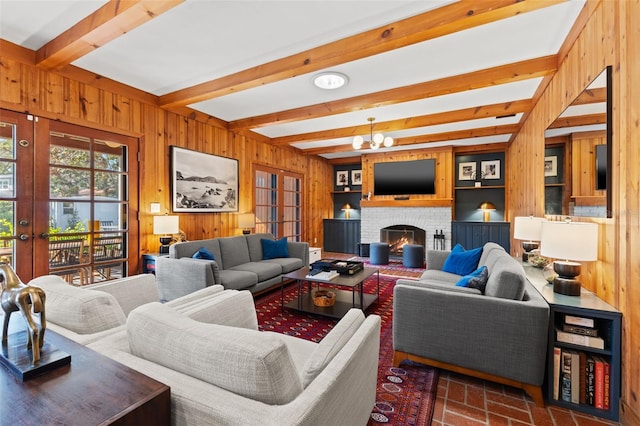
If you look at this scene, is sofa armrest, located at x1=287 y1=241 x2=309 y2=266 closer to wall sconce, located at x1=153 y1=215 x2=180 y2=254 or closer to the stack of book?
wall sconce, located at x1=153 y1=215 x2=180 y2=254

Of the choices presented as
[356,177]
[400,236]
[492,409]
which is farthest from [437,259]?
[356,177]

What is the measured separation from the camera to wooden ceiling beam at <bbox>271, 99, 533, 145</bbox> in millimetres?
4094

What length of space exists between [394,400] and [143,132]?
4020mm

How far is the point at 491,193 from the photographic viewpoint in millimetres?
6777

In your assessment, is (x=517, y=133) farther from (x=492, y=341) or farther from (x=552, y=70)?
(x=492, y=341)

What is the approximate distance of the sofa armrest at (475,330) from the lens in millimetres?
1837

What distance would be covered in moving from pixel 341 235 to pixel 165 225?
509 centimetres

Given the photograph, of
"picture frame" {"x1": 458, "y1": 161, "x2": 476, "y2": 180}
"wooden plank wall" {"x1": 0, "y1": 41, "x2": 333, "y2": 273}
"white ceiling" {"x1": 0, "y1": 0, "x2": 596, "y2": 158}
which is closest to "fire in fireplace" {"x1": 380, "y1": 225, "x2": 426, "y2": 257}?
"picture frame" {"x1": 458, "y1": 161, "x2": 476, "y2": 180}

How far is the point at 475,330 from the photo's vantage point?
198 cm

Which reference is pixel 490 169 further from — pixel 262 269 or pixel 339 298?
pixel 262 269

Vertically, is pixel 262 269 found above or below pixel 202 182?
below

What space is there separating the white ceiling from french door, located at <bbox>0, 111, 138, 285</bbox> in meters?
0.78

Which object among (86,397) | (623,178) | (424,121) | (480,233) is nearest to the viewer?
(86,397)

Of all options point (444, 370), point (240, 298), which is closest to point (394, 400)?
point (444, 370)
